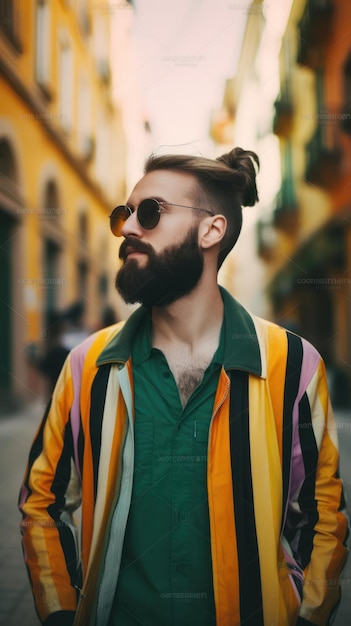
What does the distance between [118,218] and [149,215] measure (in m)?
0.12

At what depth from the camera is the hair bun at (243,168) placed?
1.50 meters

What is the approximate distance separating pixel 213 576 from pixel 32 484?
1.59ft

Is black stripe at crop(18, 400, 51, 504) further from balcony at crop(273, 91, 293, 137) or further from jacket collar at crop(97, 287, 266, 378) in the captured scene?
balcony at crop(273, 91, 293, 137)

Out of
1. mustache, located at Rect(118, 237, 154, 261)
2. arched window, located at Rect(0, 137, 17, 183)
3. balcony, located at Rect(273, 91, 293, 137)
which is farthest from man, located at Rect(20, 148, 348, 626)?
arched window, located at Rect(0, 137, 17, 183)

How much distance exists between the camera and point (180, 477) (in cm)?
126

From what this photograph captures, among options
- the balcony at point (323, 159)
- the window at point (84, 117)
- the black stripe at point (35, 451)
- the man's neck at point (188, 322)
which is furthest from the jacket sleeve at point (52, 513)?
the balcony at point (323, 159)

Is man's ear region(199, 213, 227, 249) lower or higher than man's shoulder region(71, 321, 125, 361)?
higher

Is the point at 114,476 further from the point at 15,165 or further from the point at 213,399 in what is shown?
the point at 15,165

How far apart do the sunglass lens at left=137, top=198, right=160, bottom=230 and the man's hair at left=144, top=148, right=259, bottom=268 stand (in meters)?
0.12

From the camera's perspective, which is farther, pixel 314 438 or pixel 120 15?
pixel 120 15

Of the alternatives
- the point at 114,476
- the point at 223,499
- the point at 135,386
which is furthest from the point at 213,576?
the point at 135,386

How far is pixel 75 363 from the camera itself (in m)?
1.40

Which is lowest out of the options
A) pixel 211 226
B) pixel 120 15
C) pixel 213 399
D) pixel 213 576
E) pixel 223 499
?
pixel 213 576

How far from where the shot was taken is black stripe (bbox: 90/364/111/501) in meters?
1.29
